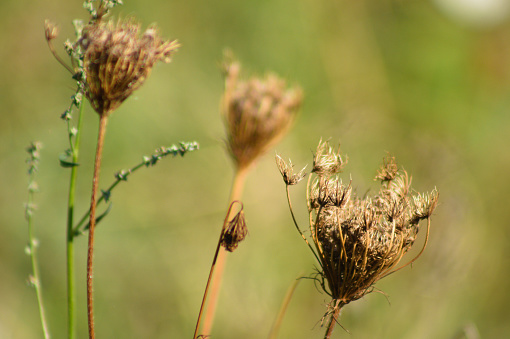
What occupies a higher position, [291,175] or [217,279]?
[217,279]

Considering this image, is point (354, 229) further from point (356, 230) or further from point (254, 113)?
point (254, 113)

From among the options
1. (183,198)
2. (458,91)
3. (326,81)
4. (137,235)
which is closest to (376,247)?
(137,235)

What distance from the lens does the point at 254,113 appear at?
102 inches

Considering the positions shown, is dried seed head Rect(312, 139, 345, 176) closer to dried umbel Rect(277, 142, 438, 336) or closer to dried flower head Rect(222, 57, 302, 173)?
dried umbel Rect(277, 142, 438, 336)

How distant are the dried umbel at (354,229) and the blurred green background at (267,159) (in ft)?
5.37

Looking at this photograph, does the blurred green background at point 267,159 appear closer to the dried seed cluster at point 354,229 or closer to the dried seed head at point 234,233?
the dried seed cluster at point 354,229

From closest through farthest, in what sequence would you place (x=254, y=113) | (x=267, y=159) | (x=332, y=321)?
(x=332, y=321) < (x=254, y=113) < (x=267, y=159)

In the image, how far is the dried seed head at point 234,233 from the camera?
149cm

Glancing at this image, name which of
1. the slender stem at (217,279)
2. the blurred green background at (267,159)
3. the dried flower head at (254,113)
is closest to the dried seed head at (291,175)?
the slender stem at (217,279)

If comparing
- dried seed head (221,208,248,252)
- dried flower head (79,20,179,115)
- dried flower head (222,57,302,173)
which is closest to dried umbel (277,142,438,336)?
dried seed head (221,208,248,252)

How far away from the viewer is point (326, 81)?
576 cm

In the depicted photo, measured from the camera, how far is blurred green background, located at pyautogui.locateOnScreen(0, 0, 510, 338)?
376 cm

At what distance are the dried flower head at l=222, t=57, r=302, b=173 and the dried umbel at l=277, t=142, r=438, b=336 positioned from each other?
91cm

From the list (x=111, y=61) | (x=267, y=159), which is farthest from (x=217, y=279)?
(x=267, y=159)
